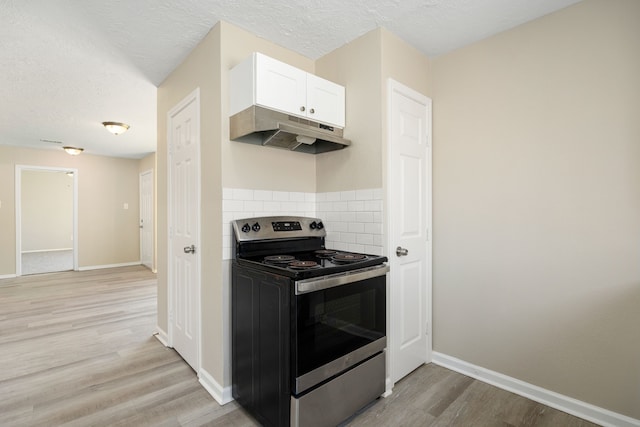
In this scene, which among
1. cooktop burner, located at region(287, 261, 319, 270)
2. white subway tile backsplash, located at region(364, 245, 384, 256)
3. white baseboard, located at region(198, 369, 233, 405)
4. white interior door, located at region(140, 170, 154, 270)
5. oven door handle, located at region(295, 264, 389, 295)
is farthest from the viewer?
white interior door, located at region(140, 170, 154, 270)

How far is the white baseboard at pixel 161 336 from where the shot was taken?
9.22ft

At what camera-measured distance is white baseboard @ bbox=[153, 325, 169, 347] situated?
281cm

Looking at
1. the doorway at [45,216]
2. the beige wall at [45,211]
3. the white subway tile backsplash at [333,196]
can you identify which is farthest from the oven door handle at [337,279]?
the beige wall at [45,211]

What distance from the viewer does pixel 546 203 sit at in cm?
192

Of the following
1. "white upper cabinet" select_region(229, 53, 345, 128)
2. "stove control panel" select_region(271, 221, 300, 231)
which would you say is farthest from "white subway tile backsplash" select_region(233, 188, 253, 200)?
"white upper cabinet" select_region(229, 53, 345, 128)

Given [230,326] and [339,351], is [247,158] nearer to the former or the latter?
[230,326]

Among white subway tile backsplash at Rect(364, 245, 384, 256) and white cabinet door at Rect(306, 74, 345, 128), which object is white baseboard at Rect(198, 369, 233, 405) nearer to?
white subway tile backsplash at Rect(364, 245, 384, 256)

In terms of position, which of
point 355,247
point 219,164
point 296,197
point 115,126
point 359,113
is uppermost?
point 115,126

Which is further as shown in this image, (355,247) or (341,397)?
(355,247)

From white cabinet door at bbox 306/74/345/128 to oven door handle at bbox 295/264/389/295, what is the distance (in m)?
1.06

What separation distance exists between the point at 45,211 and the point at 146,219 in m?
4.61

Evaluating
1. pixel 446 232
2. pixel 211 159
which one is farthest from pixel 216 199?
pixel 446 232

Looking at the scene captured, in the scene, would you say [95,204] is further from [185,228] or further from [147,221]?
[185,228]

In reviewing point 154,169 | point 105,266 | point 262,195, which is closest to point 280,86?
point 262,195
